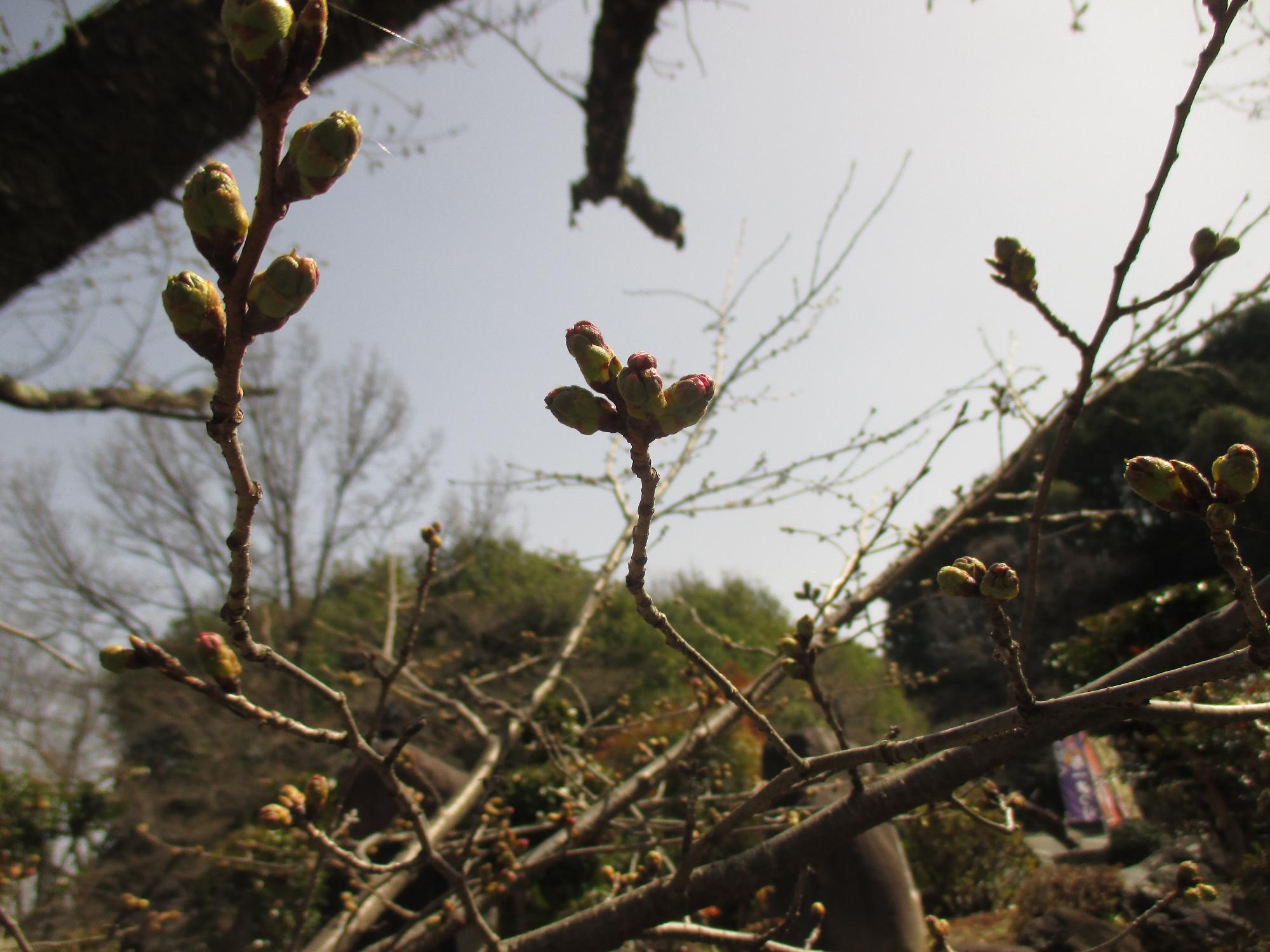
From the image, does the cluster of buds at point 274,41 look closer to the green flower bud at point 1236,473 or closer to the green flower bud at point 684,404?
the green flower bud at point 684,404

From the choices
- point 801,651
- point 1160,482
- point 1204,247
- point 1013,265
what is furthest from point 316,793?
point 1204,247

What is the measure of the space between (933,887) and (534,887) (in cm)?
468

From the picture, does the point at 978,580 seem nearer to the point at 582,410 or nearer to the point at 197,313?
the point at 582,410

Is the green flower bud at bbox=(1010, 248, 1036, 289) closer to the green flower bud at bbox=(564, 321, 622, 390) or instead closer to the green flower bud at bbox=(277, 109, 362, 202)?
the green flower bud at bbox=(564, 321, 622, 390)

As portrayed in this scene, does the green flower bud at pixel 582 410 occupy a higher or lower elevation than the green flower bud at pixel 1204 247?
lower

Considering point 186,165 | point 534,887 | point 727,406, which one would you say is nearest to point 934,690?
point 534,887

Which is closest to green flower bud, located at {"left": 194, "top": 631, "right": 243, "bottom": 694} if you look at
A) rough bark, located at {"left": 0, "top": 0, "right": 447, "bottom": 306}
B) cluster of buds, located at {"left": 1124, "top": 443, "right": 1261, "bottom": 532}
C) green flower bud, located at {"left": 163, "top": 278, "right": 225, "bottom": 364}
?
green flower bud, located at {"left": 163, "top": 278, "right": 225, "bottom": 364}

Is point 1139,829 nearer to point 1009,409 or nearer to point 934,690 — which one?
point 934,690

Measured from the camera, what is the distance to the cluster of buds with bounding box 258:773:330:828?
110cm

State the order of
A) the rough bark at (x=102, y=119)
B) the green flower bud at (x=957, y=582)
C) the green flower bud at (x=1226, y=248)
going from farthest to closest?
the rough bark at (x=102, y=119)
the green flower bud at (x=1226, y=248)
the green flower bud at (x=957, y=582)

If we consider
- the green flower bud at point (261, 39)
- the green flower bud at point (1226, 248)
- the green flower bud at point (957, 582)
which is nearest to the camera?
the green flower bud at point (261, 39)

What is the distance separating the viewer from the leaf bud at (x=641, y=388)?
631 mm

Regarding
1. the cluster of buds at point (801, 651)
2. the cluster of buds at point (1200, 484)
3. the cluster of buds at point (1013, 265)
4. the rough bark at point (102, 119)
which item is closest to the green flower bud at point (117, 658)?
the cluster of buds at point (801, 651)

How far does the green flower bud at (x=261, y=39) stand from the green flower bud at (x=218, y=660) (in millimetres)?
618
